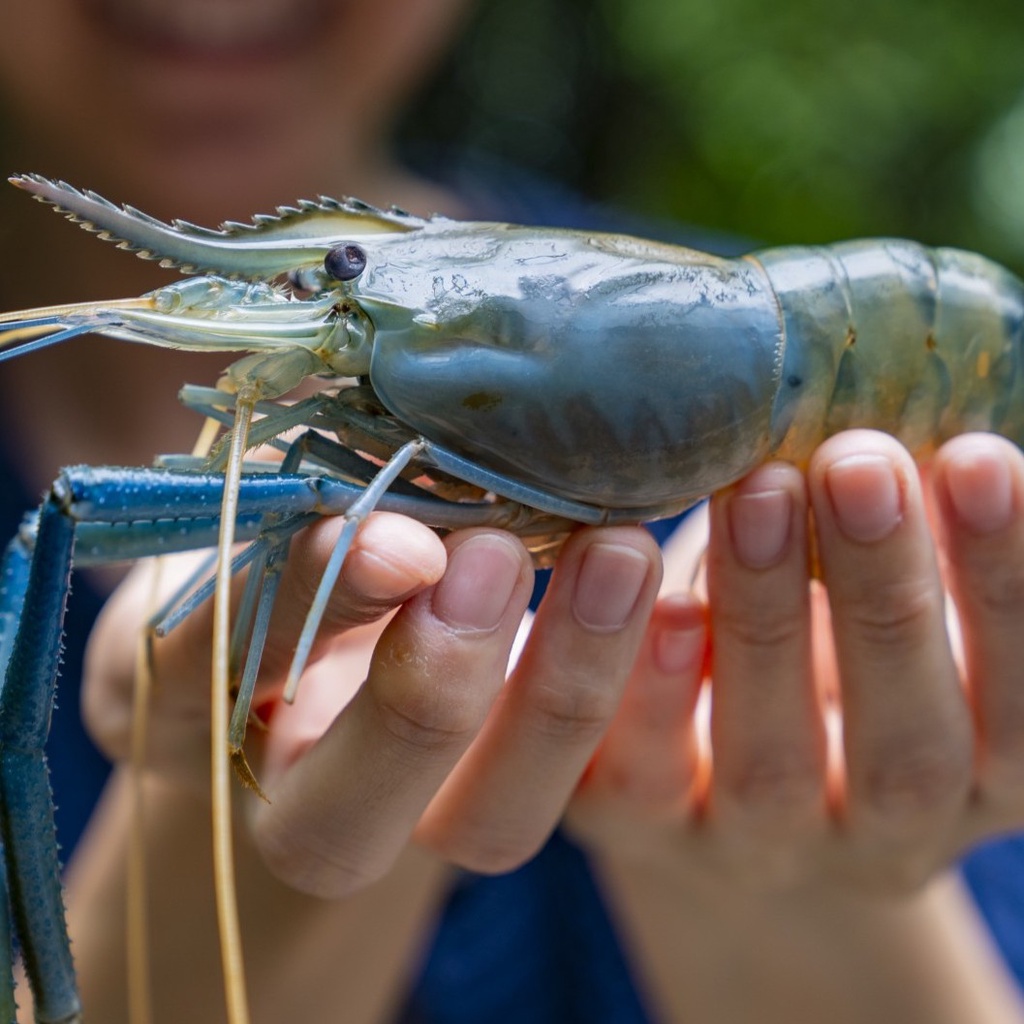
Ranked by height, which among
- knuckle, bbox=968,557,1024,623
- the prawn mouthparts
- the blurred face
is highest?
the blurred face

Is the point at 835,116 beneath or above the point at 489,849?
above

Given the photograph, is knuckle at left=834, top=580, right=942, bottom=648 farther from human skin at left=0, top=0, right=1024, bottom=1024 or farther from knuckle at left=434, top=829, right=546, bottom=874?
knuckle at left=434, top=829, right=546, bottom=874

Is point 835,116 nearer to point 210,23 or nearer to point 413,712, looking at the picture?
point 210,23

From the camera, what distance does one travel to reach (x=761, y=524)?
93cm

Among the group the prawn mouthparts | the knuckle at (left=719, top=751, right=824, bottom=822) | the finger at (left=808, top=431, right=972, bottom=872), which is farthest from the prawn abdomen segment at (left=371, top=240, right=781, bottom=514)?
the knuckle at (left=719, top=751, right=824, bottom=822)

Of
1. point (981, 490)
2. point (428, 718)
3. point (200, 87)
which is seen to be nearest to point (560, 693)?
point (428, 718)

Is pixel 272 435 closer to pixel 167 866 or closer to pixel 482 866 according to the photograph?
pixel 482 866

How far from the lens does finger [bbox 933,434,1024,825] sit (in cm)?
98

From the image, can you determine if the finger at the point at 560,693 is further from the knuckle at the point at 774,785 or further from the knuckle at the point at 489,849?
the knuckle at the point at 774,785

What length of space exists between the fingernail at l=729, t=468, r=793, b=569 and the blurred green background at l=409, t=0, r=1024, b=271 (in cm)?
299

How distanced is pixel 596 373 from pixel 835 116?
3.20 meters

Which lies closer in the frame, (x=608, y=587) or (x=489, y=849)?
(x=608, y=587)

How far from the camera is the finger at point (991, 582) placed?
98cm

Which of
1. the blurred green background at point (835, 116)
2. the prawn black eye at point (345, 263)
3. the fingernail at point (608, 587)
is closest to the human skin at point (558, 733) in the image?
the fingernail at point (608, 587)
